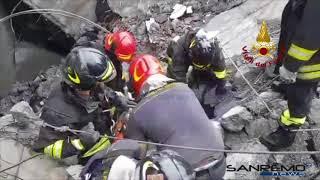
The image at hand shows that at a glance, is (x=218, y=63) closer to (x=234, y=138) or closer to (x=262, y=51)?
(x=234, y=138)

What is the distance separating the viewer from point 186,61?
15.8ft

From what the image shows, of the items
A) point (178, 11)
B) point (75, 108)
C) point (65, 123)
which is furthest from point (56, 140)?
point (178, 11)

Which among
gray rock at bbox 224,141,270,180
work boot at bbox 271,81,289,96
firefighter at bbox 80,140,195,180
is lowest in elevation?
gray rock at bbox 224,141,270,180

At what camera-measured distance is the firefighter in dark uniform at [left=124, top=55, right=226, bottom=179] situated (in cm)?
342

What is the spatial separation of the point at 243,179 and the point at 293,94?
3.09 feet

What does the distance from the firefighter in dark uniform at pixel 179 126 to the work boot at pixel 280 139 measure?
109 centimetres

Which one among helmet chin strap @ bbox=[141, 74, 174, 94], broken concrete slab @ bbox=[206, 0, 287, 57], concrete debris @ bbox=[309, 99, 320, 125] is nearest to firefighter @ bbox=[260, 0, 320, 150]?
concrete debris @ bbox=[309, 99, 320, 125]

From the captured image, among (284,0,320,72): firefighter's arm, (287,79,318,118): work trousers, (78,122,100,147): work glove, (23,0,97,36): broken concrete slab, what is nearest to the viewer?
(284,0,320,72): firefighter's arm

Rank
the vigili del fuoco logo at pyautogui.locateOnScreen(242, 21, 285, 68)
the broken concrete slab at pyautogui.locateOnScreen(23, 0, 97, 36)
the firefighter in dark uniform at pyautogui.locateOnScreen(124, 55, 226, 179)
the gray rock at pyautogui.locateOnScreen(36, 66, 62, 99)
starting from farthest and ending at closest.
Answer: the broken concrete slab at pyautogui.locateOnScreen(23, 0, 97, 36) < the gray rock at pyautogui.locateOnScreen(36, 66, 62, 99) < the vigili del fuoco logo at pyautogui.locateOnScreen(242, 21, 285, 68) < the firefighter in dark uniform at pyautogui.locateOnScreen(124, 55, 226, 179)

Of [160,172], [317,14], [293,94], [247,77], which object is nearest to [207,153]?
[160,172]

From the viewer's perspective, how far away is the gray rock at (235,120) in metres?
4.65

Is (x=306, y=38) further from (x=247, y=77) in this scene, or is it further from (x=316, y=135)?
(x=247, y=77)

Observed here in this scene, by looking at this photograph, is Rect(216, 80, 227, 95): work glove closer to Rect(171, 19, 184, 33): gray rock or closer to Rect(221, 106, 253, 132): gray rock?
Rect(221, 106, 253, 132): gray rock

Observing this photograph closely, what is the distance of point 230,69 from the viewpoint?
576cm
